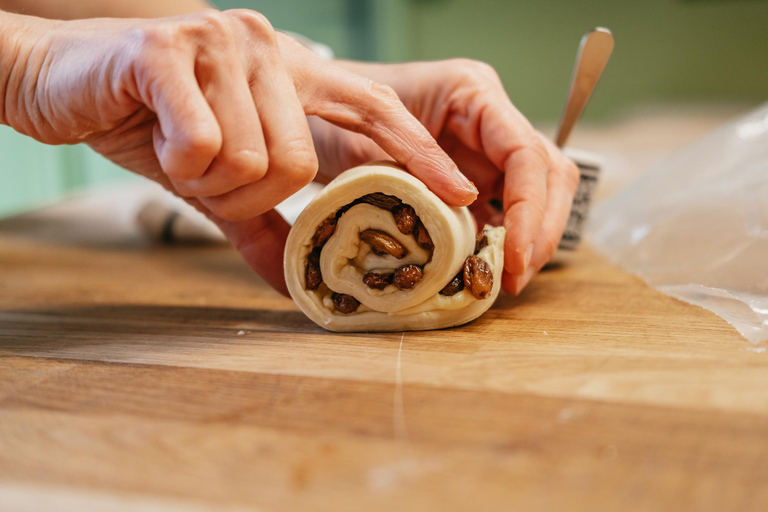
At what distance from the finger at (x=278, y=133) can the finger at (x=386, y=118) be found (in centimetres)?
9

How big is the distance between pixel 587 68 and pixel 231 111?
0.87m

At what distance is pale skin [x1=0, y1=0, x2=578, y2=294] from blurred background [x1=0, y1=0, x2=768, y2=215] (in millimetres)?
4016

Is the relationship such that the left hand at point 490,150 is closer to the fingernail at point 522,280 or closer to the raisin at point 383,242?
the fingernail at point 522,280

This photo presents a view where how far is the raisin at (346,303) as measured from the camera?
1075 mm

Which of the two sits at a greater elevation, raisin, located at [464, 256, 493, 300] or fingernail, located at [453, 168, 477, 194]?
fingernail, located at [453, 168, 477, 194]

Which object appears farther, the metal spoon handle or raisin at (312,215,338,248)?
the metal spoon handle

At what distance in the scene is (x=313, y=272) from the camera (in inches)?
42.1

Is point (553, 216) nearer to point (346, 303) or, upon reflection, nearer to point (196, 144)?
point (346, 303)

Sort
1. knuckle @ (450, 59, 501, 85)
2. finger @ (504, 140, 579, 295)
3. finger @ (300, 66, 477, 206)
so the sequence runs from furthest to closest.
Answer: knuckle @ (450, 59, 501, 85) → finger @ (504, 140, 579, 295) → finger @ (300, 66, 477, 206)

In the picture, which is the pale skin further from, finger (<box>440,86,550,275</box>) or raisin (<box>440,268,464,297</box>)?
raisin (<box>440,268,464,297</box>)

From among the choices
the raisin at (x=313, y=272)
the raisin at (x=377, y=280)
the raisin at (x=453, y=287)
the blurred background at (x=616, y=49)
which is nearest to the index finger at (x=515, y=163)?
the raisin at (x=453, y=287)

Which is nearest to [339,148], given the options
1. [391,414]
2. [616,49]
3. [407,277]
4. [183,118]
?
[407,277]

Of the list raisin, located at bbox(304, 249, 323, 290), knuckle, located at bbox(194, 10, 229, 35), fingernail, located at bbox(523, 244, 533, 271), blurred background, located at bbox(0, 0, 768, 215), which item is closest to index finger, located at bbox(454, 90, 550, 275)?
fingernail, located at bbox(523, 244, 533, 271)

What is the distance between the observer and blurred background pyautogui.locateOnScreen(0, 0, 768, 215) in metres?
5.86
